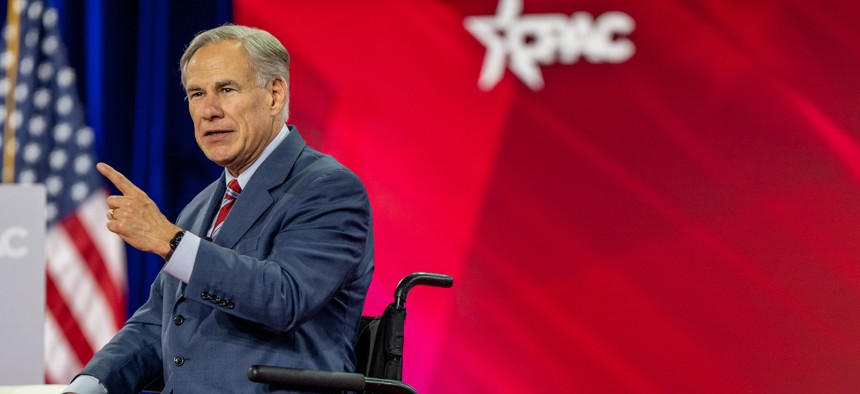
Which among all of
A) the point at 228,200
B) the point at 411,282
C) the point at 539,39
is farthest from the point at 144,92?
the point at 411,282

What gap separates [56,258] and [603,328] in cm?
243

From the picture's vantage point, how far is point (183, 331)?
1.85m

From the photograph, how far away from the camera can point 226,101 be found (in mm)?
1929

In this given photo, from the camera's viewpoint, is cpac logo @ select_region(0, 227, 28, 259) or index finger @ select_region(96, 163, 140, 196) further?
cpac logo @ select_region(0, 227, 28, 259)

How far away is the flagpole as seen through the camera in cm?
406

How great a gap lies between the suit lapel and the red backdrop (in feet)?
5.54

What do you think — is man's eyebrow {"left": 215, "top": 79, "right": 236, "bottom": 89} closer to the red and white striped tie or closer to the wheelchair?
the red and white striped tie

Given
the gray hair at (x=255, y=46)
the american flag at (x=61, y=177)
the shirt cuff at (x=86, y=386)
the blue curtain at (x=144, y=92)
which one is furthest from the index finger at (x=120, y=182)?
the american flag at (x=61, y=177)

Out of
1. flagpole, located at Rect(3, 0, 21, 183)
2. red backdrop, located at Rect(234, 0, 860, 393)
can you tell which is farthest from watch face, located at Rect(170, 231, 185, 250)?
flagpole, located at Rect(3, 0, 21, 183)

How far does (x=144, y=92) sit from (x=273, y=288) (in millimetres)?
2585

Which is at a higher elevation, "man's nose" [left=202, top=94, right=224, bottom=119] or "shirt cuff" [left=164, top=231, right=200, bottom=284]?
"man's nose" [left=202, top=94, right=224, bottom=119]

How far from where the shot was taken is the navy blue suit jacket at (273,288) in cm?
167

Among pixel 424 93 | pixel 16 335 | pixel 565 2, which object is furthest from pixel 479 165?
pixel 16 335

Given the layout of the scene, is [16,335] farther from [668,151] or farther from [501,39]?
[668,151]
